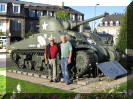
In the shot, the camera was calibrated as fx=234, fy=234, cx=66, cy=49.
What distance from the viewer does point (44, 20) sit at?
12.6 meters

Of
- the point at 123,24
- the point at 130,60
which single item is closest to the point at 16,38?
the point at 123,24

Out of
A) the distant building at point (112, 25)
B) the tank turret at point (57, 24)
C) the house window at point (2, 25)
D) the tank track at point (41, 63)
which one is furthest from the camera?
the distant building at point (112, 25)

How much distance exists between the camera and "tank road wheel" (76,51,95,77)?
32.7 feet

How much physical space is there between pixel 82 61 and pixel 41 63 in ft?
8.32

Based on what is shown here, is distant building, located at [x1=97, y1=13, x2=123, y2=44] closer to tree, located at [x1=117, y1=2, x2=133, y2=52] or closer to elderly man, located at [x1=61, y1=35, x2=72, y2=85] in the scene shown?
tree, located at [x1=117, y1=2, x2=133, y2=52]

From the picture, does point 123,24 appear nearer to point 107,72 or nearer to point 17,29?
point 107,72

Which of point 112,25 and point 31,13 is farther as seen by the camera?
point 112,25

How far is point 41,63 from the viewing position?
38.7ft

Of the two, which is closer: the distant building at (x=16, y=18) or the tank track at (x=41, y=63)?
the tank track at (x=41, y=63)

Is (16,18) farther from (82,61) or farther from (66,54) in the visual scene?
(66,54)

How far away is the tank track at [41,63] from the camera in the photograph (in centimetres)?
1012

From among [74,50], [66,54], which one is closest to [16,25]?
[74,50]

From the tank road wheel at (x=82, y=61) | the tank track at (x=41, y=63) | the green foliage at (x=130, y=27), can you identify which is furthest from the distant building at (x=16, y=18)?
the tank road wheel at (x=82, y=61)

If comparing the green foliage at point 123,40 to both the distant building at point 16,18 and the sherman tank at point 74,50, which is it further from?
the distant building at point 16,18
